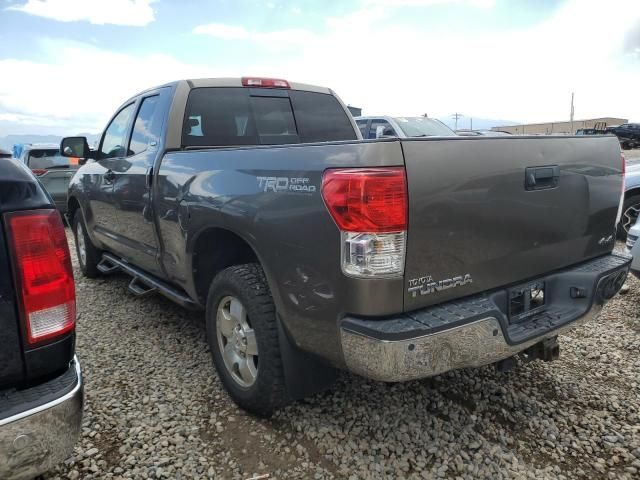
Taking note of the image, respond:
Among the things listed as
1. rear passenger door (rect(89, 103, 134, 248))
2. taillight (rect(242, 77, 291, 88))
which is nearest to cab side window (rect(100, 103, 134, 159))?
rear passenger door (rect(89, 103, 134, 248))

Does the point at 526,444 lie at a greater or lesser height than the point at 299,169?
lesser

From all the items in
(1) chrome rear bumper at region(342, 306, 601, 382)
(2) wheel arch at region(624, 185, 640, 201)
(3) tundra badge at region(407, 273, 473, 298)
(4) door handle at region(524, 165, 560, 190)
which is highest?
(4) door handle at region(524, 165, 560, 190)

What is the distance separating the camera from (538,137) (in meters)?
2.34

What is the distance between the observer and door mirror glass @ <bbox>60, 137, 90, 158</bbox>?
473 cm

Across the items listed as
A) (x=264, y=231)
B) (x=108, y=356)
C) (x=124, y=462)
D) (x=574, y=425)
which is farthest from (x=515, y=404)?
(x=108, y=356)

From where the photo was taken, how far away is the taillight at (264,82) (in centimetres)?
376

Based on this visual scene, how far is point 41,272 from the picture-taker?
1.51 m

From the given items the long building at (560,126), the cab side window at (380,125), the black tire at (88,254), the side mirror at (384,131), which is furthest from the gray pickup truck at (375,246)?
the long building at (560,126)

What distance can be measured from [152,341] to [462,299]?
2583 millimetres

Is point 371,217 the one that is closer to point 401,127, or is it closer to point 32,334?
point 32,334

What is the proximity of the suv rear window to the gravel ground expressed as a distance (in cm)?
162

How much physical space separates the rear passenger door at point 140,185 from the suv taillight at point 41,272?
1.87 m

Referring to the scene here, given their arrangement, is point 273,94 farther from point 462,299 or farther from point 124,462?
point 124,462

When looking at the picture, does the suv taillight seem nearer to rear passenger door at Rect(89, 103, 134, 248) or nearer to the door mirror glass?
rear passenger door at Rect(89, 103, 134, 248)
